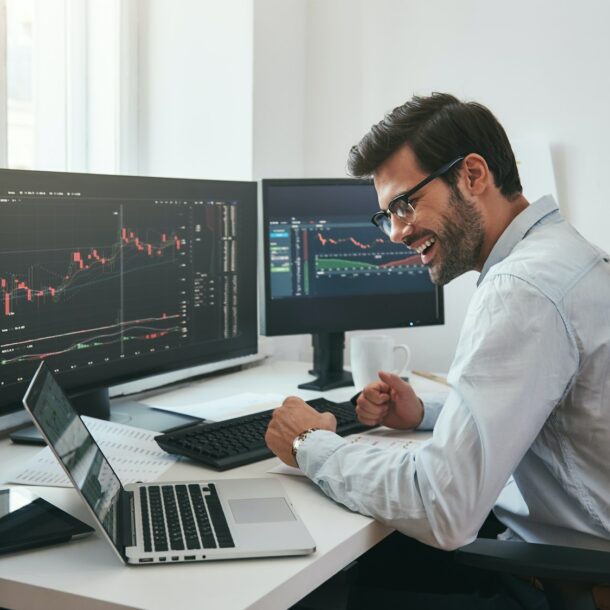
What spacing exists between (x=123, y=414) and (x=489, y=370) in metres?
0.87

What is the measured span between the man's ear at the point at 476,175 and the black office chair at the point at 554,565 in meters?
0.55

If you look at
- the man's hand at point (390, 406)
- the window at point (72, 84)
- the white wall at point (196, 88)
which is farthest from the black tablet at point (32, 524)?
the white wall at point (196, 88)

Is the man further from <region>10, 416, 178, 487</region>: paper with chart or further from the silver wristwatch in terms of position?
<region>10, 416, 178, 487</region>: paper with chart

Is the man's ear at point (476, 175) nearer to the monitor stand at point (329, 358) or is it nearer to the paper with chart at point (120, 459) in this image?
the paper with chart at point (120, 459)

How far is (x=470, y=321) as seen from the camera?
1182mm

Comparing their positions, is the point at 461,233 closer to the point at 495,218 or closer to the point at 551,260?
the point at 495,218

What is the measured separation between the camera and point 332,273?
6.81ft

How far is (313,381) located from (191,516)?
3.12 ft

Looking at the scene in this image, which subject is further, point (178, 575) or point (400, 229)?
point (400, 229)

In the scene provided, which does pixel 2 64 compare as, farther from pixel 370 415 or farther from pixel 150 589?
pixel 150 589

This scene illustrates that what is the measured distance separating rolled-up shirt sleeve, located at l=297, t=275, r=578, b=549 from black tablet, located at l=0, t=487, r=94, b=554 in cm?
39

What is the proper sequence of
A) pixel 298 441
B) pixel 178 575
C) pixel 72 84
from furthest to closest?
pixel 72 84, pixel 298 441, pixel 178 575

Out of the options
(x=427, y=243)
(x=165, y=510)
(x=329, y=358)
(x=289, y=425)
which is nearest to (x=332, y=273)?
(x=329, y=358)

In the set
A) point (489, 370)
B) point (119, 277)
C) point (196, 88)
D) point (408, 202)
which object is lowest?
point (489, 370)
